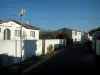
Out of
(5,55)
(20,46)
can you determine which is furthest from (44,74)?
(20,46)

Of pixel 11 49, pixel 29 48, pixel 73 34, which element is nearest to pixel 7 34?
pixel 29 48

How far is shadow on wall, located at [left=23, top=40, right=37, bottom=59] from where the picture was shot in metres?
17.1

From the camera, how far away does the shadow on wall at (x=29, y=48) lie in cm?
1712

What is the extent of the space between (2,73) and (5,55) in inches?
114

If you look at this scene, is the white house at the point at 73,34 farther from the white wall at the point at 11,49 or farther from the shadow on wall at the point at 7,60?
the shadow on wall at the point at 7,60

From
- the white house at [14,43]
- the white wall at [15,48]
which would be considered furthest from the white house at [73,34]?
the white wall at [15,48]

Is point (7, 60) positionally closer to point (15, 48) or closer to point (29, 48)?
point (15, 48)

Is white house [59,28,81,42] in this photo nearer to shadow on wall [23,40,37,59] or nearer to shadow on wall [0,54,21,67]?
shadow on wall [23,40,37,59]

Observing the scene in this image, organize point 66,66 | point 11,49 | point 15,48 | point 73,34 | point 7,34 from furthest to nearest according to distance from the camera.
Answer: point 73,34 < point 7,34 < point 15,48 < point 11,49 < point 66,66

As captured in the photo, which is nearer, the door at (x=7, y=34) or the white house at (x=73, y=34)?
the door at (x=7, y=34)

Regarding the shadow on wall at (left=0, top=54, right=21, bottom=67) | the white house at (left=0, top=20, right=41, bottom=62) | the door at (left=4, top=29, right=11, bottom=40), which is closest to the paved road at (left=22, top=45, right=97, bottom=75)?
the shadow on wall at (left=0, top=54, right=21, bottom=67)

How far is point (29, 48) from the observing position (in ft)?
59.6

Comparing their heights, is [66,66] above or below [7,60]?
below

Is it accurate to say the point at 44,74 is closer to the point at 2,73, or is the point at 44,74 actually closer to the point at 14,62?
the point at 2,73
